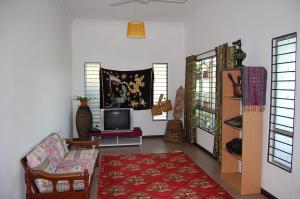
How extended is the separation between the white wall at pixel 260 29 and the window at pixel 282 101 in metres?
0.08

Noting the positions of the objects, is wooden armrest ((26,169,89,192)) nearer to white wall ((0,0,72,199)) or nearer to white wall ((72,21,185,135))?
white wall ((0,0,72,199))

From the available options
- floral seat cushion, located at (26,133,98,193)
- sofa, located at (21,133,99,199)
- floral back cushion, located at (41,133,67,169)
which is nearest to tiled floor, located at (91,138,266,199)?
floral seat cushion, located at (26,133,98,193)

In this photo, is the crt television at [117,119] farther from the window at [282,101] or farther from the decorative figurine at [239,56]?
the window at [282,101]

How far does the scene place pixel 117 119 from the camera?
6.17m

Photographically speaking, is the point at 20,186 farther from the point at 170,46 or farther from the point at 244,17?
the point at 170,46

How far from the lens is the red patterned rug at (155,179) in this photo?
348 cm

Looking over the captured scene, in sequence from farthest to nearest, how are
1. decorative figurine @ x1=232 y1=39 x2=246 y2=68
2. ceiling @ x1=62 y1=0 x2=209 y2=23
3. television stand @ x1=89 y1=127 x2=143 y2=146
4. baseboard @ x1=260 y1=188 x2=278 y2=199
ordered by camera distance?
television stand @ x1=89 y1=127 x2=143 y2=146 → ceiling @ x1=62 y1=0 x2=209 y2=23 → decorative figurine @ x1=232 y1=39 x2=246 y2=68 → baseboard @ x1=260 y1=188 x2=278 y2=199

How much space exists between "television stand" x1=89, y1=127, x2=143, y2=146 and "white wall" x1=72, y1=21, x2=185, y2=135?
0.72 m

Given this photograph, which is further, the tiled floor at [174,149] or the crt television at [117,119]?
the crt television at [117,119]

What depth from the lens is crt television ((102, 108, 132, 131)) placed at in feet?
20.1

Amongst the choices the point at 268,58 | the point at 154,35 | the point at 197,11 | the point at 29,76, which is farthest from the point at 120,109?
the point at 268,58

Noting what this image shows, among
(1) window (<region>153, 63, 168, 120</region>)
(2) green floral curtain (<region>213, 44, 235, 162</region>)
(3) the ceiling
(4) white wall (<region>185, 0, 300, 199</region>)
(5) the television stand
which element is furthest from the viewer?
(1) window (<region>153, 63, 168, 120</region>)

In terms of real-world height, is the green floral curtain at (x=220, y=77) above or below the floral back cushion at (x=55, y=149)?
above

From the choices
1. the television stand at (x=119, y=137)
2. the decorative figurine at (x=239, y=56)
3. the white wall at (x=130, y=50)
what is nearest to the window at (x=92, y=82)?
the white wall at (x=130, y=50)
